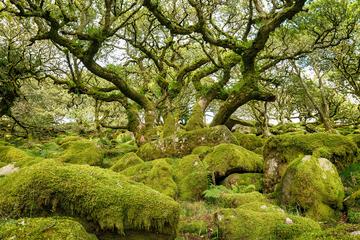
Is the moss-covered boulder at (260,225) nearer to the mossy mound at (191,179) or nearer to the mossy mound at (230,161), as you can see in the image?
the mossy mound at (191,179)

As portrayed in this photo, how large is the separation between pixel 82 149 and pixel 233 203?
8.12 metres

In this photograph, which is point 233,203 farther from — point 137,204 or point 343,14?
point 343,14

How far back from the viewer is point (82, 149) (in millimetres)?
13602

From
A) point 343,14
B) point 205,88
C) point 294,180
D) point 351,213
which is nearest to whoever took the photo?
point 351,213

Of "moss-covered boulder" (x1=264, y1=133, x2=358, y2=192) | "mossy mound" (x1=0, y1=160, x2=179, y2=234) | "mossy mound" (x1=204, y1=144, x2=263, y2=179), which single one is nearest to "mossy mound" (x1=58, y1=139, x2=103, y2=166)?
"mossy mound" (x1=204, y1=144, x2=263, y2=179)

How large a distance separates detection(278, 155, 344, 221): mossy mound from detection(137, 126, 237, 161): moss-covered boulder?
5.77m

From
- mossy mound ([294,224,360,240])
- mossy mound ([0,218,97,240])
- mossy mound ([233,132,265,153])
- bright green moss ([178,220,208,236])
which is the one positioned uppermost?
mossy mound ([233,132,265,153])

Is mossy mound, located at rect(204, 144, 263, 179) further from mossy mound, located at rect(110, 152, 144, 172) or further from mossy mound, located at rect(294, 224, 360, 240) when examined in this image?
mossy mound, located at rect(294, 224, 360, 240)

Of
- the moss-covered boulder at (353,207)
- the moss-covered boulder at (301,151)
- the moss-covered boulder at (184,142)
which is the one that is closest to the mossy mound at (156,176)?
the moss-covered boulder at (301,151)

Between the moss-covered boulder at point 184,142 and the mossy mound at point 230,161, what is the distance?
9.13 feet

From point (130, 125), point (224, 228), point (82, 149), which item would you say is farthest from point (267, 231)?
point (130, 125)

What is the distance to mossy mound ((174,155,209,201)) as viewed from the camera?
8826 millimetres

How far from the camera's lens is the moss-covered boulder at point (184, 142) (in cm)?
1338

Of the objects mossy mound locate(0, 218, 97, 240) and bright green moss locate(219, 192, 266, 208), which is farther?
bright green moss locate(219, 192, 266, 208)
